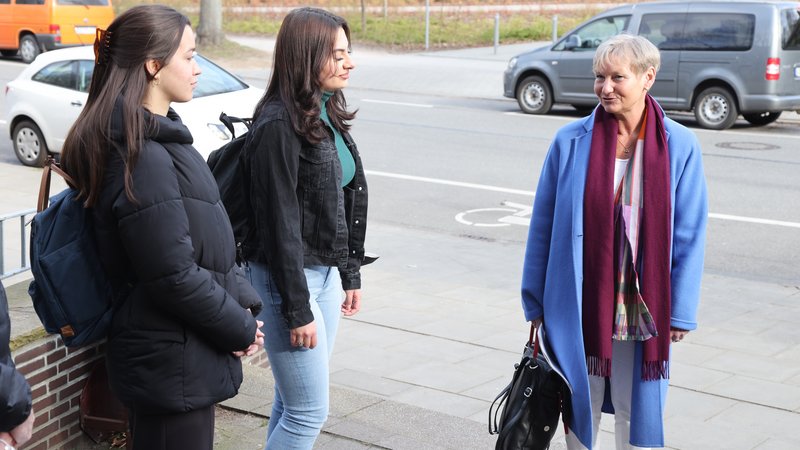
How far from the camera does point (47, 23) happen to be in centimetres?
2509

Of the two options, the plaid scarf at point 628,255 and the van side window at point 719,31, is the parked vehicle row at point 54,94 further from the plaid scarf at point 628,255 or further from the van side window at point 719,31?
the plaid scarf at point 628,255

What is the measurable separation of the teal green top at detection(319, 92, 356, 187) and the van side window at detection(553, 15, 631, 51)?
14.5 meters

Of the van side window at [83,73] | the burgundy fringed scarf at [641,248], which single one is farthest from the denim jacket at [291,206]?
the van side window at [83,73]

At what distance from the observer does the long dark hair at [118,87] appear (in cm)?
292

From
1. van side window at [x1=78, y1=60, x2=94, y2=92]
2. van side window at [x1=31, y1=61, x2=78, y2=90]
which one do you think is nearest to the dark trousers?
van side window at [x1=78, y1=60, x2=94, y2=92]

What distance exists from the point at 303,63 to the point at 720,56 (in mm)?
14033

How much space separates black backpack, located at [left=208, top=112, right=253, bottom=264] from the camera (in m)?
3.49

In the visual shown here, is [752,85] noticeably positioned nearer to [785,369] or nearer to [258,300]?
[785,369]

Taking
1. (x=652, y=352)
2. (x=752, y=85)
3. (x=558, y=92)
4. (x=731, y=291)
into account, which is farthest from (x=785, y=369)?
(x=558, y=92)

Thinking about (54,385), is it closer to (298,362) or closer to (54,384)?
(54,384)

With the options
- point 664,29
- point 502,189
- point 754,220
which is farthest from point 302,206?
point 664,29

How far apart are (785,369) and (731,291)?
1880 mm

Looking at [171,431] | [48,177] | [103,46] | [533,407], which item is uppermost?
[103,46]

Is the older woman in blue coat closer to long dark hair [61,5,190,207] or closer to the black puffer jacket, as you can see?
the black puffer jacket
